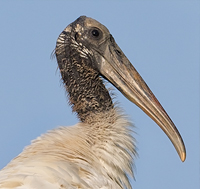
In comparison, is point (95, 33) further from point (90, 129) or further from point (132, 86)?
point (90, 129)

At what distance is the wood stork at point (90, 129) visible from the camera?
5621 mm

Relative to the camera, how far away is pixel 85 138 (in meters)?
6.20

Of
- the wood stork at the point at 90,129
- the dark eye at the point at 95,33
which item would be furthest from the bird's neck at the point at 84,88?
the dark eye at the point at 95,33

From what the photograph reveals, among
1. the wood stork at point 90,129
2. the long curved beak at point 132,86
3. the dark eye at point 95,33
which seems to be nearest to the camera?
the wood stork at point 90,129

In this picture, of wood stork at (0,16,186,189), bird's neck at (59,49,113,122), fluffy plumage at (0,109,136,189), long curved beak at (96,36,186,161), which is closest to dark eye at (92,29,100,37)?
wood stork at (0,16,186,189)

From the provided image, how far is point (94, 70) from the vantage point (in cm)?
679

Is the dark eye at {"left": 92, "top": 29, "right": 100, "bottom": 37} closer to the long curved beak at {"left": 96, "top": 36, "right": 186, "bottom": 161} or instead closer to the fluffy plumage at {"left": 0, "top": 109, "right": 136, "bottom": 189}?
the long curved beak at {"left": 96, "top": 36, "right": 186, "bottom": 161}

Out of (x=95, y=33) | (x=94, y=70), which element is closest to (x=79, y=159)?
(x=94, y=70)

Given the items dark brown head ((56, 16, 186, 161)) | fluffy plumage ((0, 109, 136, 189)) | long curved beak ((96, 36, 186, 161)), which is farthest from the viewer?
dark brown head ((56, 16, 186, 161))

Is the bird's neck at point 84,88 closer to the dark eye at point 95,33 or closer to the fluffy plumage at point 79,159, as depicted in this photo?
the fluffy plumage at point 79,159

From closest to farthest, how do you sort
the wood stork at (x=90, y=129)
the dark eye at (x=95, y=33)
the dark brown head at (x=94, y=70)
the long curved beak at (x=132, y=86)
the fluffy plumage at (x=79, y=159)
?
1. the fluffy plumage at (x=79, y=159)
2. the wood stork at (x=90, y=129)
3. the long curved beak at (x=132, y=86)
4. the dark brown head at (x=94, y=70)
5. the dark eye at (x=95, y=33)

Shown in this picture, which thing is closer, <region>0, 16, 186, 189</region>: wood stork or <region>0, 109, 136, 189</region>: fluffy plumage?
<region>0, 109, 136, 189</region>: fluffy plumage

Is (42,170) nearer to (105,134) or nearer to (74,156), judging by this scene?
(74,156)

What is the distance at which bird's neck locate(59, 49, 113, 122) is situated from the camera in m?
6.58
